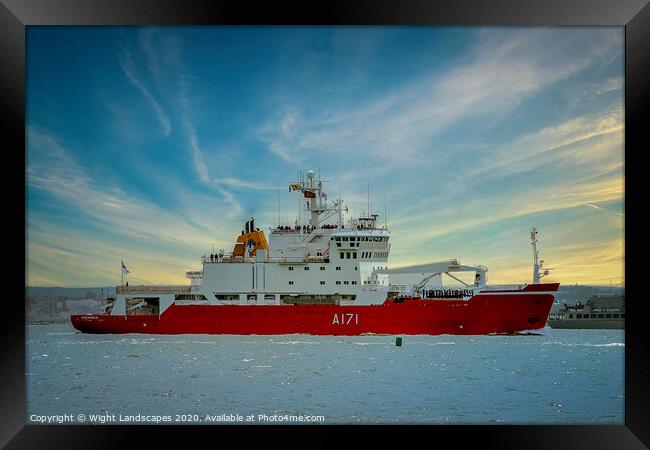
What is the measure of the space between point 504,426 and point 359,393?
103 inches

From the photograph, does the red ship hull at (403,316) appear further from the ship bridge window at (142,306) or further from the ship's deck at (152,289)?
the ship bridge window at (142,306)

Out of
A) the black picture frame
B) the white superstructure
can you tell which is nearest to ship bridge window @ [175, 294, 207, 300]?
the white superstructure

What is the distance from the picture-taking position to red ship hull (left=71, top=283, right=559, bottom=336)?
13836 millimetres

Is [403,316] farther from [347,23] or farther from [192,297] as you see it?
[347,23]

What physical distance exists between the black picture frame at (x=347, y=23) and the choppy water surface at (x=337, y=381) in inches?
14.7

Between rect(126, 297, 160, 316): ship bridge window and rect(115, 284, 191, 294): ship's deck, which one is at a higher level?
rect(115, 284, 191, 294): ship's deck

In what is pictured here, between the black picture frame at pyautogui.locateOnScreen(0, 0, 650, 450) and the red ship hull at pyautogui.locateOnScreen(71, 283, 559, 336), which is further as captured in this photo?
the red ship hull at pyautogui.locateOnScreen(71, 283, 559, 336)

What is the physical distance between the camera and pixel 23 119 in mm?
4953

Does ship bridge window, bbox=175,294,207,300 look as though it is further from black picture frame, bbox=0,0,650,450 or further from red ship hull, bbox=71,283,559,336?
black picture frame, bbox=0,0,650,450

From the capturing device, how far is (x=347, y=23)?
4.79 meters

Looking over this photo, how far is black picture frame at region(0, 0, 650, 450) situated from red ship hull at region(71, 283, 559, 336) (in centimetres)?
891

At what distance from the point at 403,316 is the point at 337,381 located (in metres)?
6.20

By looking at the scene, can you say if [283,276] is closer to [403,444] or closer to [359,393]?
[359,393]

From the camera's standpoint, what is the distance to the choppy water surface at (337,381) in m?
6.39
